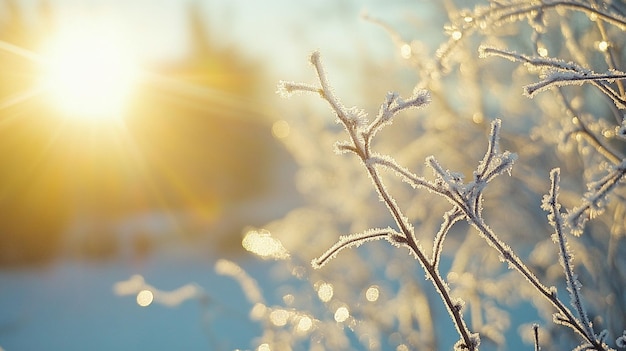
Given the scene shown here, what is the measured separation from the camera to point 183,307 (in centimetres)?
826

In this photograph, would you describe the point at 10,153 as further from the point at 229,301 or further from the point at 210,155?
the point at 210,155

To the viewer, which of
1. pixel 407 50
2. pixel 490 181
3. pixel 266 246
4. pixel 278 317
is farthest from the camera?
pixel 278 317

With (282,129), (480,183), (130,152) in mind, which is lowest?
(480,183)

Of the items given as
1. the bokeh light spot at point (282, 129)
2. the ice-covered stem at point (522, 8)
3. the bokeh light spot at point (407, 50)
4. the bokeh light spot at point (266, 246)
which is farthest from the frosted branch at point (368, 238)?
the bokeh light spot at point (282, 129)

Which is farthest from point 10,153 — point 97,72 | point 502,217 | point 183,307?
point 502,217

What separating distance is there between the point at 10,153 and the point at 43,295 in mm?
3090

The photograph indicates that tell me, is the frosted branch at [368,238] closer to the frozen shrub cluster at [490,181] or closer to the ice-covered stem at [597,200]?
the frozen shrub cluster at [490,181]

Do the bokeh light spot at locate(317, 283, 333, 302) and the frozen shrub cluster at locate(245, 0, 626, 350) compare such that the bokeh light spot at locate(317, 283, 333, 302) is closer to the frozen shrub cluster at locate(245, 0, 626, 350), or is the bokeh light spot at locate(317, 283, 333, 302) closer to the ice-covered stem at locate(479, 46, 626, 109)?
the frozen shrub cluster at locate(245, 0, 626, 350)

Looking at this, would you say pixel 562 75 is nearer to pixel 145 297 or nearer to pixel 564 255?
pixel 564 255

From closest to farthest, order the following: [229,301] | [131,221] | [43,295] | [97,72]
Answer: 1. [97,72]
2. [229,301]
3. [43,295]
4. [131,221]

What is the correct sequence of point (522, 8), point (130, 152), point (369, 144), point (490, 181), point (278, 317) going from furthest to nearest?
1. point (130, 152)
2. point (278, 317)
3. point (490, 181)
4. point (522, 8)
5. point (369, 144)

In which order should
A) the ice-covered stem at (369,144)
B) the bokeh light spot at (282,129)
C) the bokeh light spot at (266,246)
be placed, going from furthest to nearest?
the bokeh light spot at (282,129) → the bokeh light spot at (266,246) → the ice-covered stem at (369,144)

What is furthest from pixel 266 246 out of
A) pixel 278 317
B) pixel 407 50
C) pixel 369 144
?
pixel 369 144

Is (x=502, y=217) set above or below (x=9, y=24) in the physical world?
below
